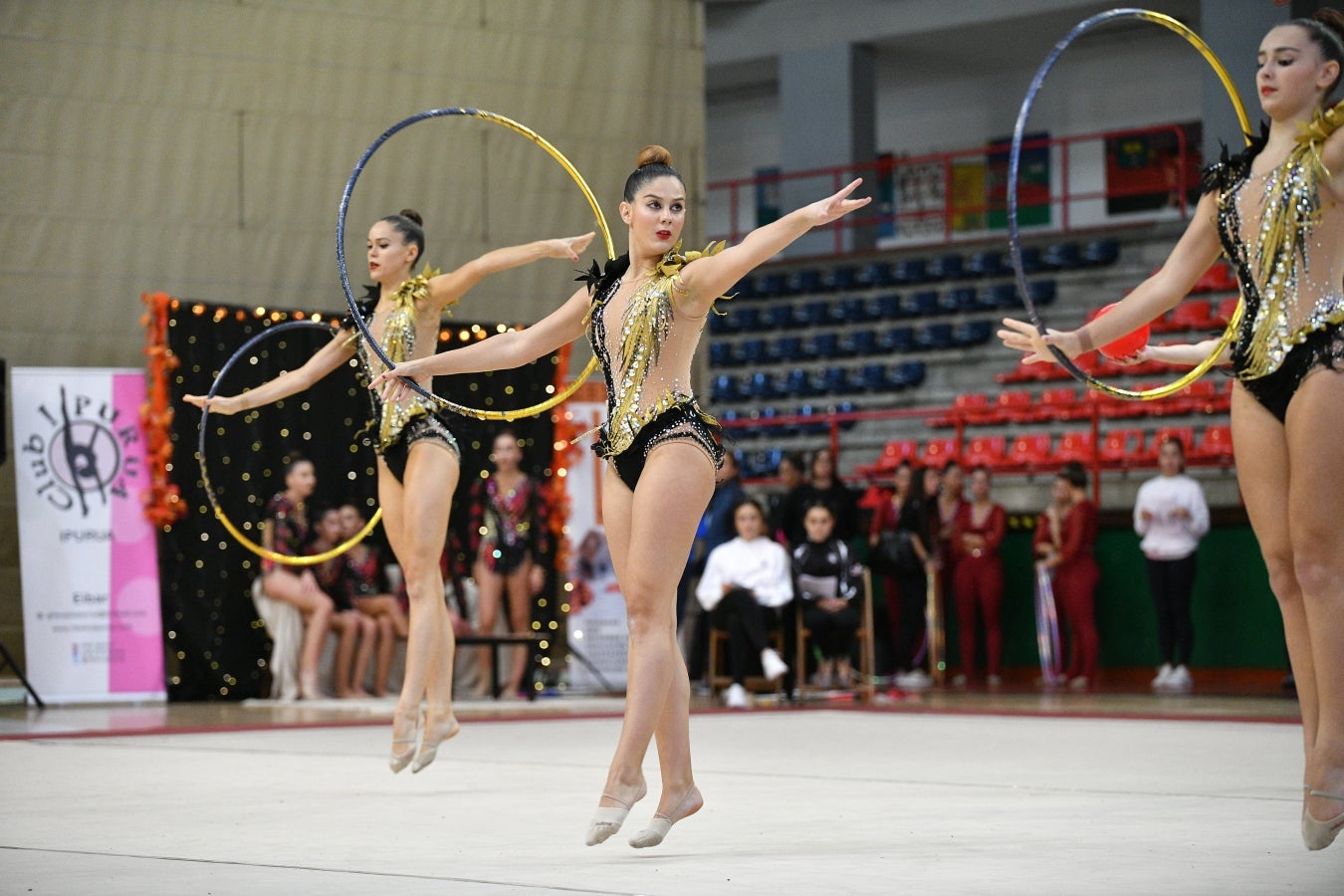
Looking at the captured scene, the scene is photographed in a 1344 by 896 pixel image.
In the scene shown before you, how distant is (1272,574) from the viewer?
13.1 ft

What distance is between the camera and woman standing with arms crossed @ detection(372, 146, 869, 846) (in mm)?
4164

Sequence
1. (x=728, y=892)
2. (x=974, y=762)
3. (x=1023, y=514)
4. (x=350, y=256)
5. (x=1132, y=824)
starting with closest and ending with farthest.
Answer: (x=728, y=892) → (x=1132, y=824) → (x=974, y=762) → (x=350, y=256) → (x=1023, y=514)

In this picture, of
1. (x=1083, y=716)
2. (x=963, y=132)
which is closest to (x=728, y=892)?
(x=1083, y=716)

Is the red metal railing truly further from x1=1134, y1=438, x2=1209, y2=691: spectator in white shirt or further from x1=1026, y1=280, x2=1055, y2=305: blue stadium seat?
x1=1134, y1=438, x2=1209, y2=691: spectator in white shirt

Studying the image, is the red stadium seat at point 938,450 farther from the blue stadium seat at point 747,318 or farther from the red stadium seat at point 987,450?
the blue stadium seat at point 747,318

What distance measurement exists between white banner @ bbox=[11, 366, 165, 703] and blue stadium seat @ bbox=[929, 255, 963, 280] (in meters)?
10.4

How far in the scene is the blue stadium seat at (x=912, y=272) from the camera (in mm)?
19516

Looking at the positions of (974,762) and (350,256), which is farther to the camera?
(350,256)

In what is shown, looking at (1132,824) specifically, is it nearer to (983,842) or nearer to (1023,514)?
(983,842)

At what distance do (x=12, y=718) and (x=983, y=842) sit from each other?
712cm

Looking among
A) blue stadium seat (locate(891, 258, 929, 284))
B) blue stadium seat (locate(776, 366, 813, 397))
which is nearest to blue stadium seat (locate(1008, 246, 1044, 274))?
blue stadium seat (locate(891, 258, 929, 284))

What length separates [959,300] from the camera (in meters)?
19.0

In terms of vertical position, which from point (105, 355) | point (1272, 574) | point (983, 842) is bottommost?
point (983, 842)

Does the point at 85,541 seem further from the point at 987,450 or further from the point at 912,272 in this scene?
the point at 912,272
